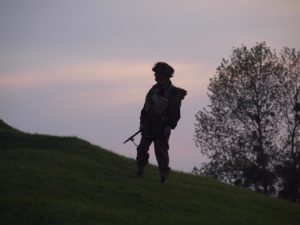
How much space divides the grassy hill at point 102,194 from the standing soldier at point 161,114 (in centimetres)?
81

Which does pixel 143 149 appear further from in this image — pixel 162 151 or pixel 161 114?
pixel 161 114

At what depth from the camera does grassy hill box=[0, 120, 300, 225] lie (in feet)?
41.0

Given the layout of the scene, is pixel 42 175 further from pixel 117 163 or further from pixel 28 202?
pixel 117 163

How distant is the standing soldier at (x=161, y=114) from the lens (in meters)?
17.0

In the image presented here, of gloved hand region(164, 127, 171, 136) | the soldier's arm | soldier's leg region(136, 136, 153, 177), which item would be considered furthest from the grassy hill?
the soldier's arm

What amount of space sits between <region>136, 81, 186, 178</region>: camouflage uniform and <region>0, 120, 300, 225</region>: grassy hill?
762mm

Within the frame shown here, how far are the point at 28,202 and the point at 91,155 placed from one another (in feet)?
23.9

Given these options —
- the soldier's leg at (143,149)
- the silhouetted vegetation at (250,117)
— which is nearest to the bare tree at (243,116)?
the silhouetted vegetation at (250,117)

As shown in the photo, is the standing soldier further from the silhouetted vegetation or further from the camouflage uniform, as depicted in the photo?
the silhouetted vegetation

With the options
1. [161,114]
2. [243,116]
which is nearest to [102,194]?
[161,114]

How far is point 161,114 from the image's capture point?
1709 cm

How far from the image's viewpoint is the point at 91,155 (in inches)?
787

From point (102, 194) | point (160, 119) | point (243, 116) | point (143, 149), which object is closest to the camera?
point (102, 194)

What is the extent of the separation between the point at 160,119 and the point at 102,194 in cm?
321
